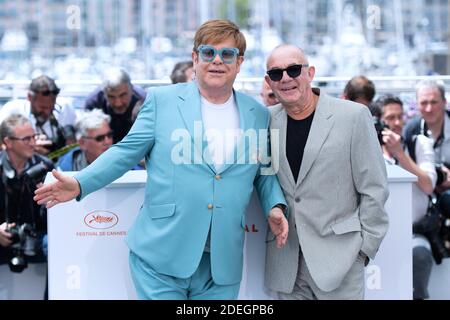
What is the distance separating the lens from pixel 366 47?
26359 mm

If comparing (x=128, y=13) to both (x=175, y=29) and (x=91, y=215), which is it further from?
(x=91, y=215)

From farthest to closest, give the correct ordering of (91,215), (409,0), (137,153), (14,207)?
(409,0), (14,207), (91,215), (137,153)

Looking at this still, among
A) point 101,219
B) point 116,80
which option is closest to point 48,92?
point 116,80

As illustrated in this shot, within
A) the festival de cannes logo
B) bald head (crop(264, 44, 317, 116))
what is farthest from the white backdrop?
bald head (crop(264, 44, 317, 116))

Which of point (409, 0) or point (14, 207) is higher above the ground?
point (409, 0)

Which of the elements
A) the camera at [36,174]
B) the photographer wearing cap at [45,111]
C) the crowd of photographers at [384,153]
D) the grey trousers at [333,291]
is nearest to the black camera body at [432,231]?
the crowd of photographers at [384,153]

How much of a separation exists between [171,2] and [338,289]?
3531 cm

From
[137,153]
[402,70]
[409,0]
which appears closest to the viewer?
[137,153]

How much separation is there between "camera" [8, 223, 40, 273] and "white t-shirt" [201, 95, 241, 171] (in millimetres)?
1966

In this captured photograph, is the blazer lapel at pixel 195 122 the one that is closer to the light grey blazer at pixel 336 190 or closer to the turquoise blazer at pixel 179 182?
the turquoise blazer at pixel 179 182

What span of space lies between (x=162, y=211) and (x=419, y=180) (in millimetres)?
2098

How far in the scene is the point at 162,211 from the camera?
3992mm

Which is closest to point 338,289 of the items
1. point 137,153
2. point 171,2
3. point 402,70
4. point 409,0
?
point 137,153
